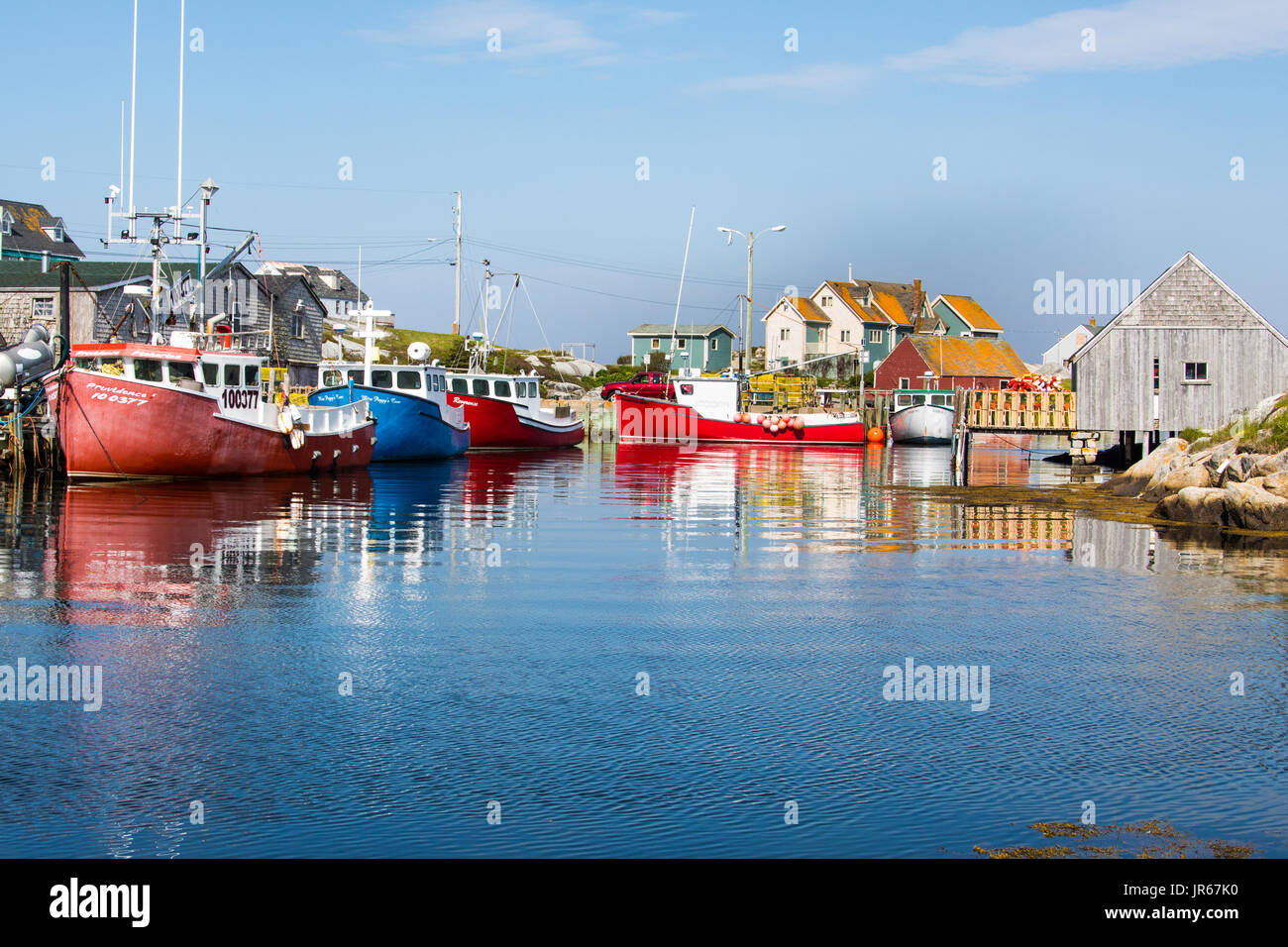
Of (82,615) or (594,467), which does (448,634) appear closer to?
(82,615)

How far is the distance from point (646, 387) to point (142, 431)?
47866 millimetres

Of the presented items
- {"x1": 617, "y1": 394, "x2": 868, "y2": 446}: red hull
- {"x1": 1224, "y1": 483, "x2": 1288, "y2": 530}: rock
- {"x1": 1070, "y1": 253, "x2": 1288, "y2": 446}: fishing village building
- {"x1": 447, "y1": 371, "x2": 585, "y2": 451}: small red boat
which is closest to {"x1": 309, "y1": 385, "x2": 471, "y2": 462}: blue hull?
{"x1": 447, "y1": 371, "x2": 585, "y2": 451}: small red boat

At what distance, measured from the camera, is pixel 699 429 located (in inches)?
2618

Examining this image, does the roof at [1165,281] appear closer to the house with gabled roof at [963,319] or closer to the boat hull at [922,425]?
the boat hull at [922,425]

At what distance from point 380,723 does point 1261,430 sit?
26.1m

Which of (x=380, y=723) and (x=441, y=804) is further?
(x=380, y=723)

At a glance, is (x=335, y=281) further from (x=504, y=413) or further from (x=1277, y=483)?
(x=1277, y=483)

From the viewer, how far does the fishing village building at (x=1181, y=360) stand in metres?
42.5

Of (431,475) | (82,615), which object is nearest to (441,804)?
(82,615)

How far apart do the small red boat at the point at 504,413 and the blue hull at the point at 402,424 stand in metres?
4.95

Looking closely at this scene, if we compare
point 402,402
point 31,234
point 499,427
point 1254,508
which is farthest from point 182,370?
point 31,234
